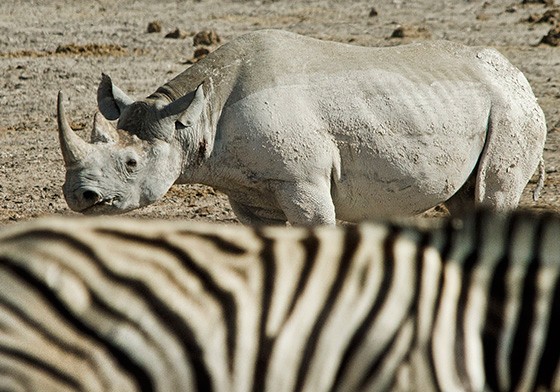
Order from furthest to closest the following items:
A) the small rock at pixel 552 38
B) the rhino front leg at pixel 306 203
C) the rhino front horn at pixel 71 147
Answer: the small rock at pixel 552 38 < the rhino front leg at pixel 306 203 < the rhino front horn at pixel 71 147

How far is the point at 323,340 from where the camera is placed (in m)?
3.02

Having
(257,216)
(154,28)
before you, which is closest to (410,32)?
(154,28)

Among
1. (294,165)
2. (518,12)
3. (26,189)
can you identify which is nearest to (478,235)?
(294,165)

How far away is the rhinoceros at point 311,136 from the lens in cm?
679

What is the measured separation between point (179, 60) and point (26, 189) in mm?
4020

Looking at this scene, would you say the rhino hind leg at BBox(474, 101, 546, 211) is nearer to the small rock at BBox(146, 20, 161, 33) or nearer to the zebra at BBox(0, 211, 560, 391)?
the zebra at BBox(0, 211, 560, 391)

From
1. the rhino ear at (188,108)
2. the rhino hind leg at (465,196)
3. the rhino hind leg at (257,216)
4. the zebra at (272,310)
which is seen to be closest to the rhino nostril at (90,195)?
the rhino ear at (188,108)

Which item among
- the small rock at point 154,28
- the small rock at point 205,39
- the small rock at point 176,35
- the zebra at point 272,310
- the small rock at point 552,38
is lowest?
the small rock at point 154,28

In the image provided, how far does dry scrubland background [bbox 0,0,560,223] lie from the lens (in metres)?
9.80

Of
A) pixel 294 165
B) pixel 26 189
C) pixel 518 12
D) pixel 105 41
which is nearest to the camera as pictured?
pixel 294 165

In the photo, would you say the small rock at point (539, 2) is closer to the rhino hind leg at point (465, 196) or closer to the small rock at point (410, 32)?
the small rock at point (410, 32)

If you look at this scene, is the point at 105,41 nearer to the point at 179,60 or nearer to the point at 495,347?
the point at 179,60

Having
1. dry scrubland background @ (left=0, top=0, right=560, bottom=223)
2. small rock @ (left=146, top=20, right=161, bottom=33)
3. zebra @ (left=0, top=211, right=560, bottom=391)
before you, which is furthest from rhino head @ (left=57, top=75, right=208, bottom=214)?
small rock @ (left=146, top=20, right=161, bottom=33)

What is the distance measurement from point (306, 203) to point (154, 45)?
8.03 m
